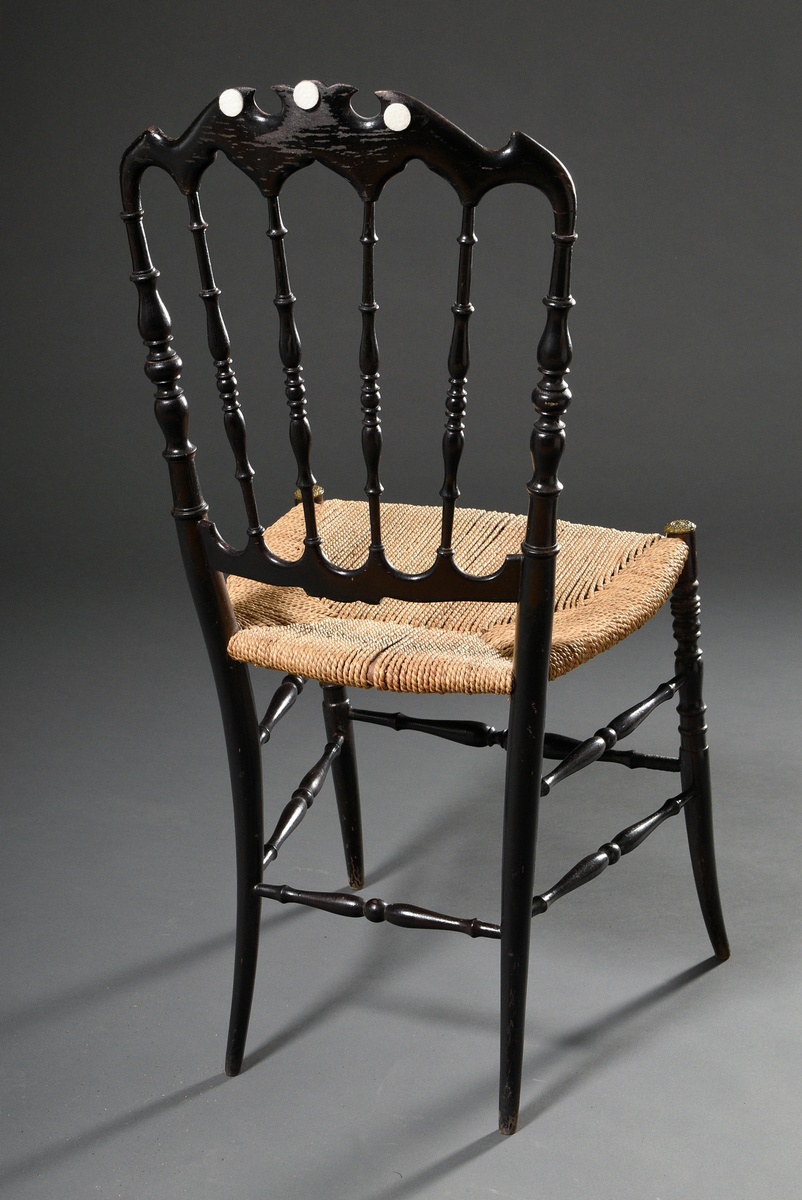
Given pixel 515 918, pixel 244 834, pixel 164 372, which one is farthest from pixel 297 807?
pixel 164 372

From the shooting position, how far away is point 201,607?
61.4 inches

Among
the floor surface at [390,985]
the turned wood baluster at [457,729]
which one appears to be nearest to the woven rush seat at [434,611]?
the turned wood baluster at [457,729]

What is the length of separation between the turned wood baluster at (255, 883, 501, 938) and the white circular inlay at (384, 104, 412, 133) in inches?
35.4

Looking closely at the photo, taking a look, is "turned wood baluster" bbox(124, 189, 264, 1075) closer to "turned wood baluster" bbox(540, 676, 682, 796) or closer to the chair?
the chair

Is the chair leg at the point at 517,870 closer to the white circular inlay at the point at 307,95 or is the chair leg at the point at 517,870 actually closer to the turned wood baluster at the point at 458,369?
the turned wood baluster at the point at 458,369

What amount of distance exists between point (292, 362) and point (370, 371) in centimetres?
9

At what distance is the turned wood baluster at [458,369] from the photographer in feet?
3.99

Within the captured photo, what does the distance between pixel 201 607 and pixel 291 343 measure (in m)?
0.38

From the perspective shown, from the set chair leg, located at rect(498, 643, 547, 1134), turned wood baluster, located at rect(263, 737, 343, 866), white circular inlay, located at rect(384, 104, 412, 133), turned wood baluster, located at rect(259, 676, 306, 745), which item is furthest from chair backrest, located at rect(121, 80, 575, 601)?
turned wood baluster, located at rect(263, 737, 343, 866)

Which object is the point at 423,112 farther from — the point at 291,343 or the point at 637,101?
the point at 637,101

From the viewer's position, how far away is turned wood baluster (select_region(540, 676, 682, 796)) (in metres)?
1.62

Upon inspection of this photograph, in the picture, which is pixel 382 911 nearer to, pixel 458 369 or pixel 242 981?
pixel 242 981

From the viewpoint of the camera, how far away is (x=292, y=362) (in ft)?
4.43

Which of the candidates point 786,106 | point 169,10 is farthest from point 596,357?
point 169,10
